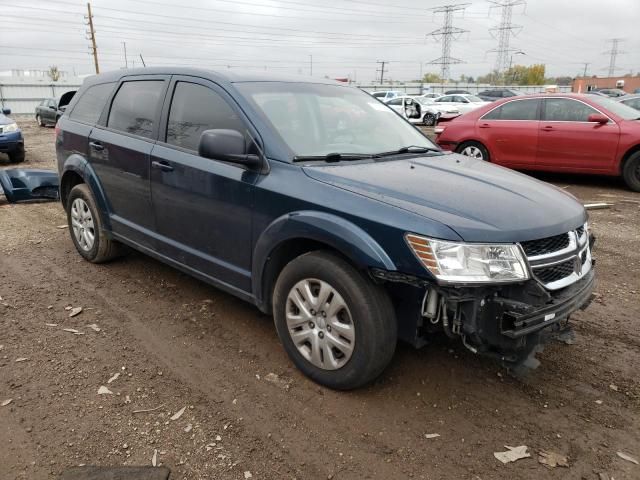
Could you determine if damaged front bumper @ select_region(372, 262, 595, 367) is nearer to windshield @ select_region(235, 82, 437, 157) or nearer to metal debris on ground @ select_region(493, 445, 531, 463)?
metal debris on ground @ select_region(493, 445, 531, 463)

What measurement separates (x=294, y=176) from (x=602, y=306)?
2.83 m

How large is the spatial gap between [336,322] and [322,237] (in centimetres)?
47

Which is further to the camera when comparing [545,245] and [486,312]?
[545,245]

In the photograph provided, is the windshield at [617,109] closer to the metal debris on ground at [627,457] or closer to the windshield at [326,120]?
the windshield at [326,120]

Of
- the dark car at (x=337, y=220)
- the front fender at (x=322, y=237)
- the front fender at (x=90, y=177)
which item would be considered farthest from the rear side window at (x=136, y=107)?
the front fender at (x=322, y=237)

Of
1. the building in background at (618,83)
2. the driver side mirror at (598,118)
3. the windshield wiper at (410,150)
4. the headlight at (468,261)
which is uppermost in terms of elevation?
the building in background at (618,83)

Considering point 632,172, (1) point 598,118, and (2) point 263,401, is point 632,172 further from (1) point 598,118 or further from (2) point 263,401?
(2) point 263,401

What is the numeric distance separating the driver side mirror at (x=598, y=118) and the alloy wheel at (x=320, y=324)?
24.1 feet

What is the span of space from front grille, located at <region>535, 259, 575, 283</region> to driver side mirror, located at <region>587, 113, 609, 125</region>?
660 centimetres

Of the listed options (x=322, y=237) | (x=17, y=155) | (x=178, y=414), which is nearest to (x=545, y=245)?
(x=322, y=237)

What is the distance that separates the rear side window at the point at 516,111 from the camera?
9.02 m

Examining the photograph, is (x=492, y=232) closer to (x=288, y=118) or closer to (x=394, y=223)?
(x=394, y=223)

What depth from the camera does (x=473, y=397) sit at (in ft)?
9.66

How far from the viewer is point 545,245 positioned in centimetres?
264
